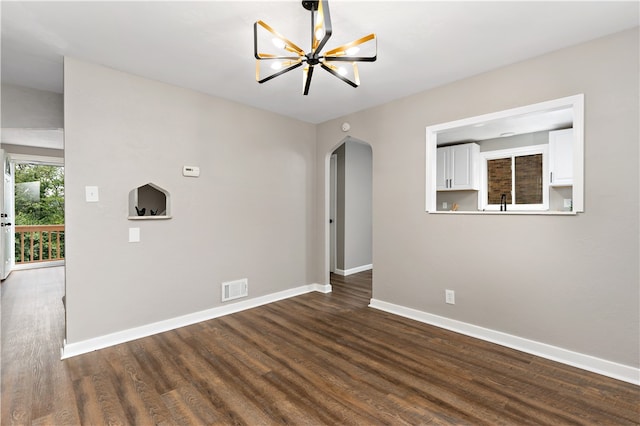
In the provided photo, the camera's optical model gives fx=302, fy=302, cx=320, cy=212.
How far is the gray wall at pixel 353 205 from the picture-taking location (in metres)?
5.68

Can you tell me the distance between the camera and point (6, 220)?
5293 mm

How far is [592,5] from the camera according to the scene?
6.42ft

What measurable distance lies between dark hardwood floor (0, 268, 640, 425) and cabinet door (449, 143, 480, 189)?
3191 mm

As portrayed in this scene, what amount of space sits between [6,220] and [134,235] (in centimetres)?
434

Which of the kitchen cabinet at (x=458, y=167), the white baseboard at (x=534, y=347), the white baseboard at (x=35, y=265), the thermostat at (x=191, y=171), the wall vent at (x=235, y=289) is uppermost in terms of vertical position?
the kitchen cabinet at (x=458, y=167)

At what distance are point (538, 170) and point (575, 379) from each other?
12.6 ft

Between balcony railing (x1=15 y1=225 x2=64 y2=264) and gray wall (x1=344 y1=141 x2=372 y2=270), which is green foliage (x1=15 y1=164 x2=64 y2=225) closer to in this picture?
balcony railing (x1=15 y1=225 x2=64 y2=264)

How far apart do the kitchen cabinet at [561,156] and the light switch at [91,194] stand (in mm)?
5934

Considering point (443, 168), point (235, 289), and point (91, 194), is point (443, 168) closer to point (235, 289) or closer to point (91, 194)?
point (235, 289)

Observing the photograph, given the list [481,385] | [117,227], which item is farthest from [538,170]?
[117,227]

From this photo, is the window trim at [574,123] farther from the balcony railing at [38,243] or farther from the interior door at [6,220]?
the balcony railing at [38,243]

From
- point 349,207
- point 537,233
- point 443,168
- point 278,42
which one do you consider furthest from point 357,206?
point 278,42

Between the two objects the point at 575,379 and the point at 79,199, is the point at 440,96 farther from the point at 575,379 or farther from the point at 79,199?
the point at 79,199

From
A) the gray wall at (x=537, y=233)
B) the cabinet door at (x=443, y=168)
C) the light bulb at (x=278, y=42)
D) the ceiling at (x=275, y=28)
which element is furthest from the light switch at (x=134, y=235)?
the cabinet door at (x=443, y=168)
